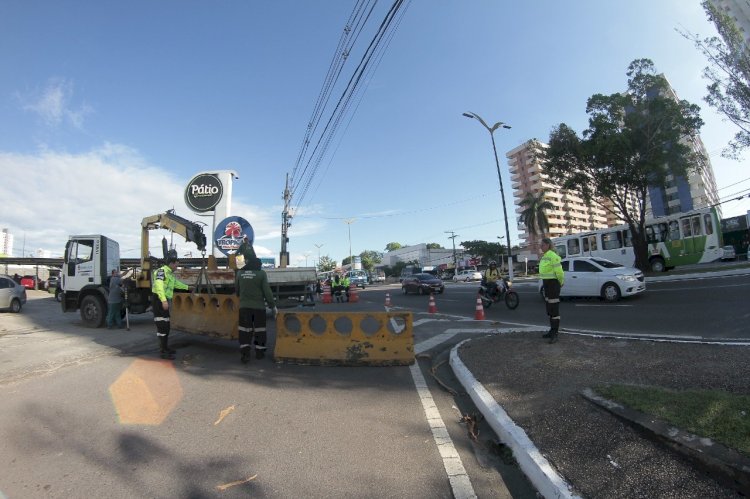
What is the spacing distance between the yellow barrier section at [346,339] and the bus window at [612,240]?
23.5 metres

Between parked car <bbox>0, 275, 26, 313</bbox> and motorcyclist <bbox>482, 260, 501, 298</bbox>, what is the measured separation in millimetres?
20008

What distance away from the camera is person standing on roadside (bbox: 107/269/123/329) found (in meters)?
12.2

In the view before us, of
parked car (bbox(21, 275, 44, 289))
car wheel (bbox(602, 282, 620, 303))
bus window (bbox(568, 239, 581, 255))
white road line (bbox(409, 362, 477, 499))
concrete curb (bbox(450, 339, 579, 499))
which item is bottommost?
white road line (bbox(409, 362, 477, 499))

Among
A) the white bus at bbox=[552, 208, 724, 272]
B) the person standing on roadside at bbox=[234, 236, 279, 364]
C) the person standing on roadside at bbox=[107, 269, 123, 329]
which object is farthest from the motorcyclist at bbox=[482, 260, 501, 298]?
the person standing on roadside at bbox=[107, 269, 123, 329]

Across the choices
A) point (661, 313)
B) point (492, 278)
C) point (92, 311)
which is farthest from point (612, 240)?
point (92, 311)

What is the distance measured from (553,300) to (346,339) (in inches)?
148

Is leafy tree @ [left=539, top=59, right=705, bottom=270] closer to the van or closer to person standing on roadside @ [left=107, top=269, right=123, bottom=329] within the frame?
person standing on roadside @ [left=107, top=269, right=123, bottom=329]

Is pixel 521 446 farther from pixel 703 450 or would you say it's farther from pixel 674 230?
pixel 674 230

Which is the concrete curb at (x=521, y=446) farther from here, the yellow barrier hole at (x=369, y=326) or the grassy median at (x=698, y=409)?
the yellow barrier hole at (x=369, y=326)

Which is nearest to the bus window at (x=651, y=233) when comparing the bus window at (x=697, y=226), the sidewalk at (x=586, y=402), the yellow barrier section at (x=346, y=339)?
the bus window at (x=697, y=226)

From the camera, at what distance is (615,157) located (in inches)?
919

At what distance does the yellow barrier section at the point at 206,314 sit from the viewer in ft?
26.5

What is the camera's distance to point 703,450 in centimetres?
286

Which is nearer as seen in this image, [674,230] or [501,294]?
[501,294]
